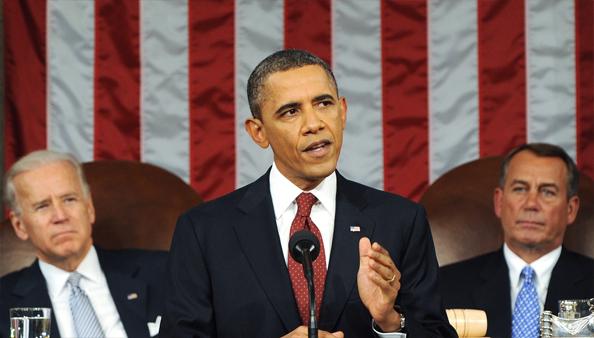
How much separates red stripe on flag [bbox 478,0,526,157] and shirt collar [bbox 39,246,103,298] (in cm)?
185

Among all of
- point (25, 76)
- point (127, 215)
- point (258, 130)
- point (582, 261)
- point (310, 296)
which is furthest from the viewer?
point (25, 76)

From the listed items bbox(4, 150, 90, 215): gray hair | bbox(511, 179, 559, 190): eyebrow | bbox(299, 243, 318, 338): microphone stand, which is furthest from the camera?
bbox(511, 179, 559, 190): eyebrow

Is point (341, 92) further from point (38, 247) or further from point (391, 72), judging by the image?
point (38, 247)

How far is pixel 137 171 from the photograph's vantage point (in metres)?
4.89

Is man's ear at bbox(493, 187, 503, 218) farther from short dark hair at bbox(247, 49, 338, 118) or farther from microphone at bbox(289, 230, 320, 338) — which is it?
microphone at bbox(289, 230, 320, 338)

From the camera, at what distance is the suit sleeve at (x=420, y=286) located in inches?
111

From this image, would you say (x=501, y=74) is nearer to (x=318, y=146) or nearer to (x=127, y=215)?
(x=127, y=215)

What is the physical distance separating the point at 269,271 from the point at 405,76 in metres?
2.45

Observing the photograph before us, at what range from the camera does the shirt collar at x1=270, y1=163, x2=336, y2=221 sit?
9.92ft

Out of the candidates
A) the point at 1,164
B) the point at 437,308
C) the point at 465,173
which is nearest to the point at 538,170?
the point at 465,173

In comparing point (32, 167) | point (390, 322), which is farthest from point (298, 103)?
point (32, 167)

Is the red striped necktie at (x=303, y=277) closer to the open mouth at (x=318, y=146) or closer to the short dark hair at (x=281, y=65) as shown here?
the open mouth at (x=318, y=146)

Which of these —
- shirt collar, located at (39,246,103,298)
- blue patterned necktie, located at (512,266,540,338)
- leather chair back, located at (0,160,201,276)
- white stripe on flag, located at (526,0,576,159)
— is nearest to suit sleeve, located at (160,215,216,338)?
shirt collar, located at (39,246,103,298)

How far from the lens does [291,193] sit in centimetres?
304
